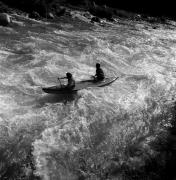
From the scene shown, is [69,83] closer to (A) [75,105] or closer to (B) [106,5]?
(A) [75,105]

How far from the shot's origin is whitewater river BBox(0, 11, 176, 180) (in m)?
7.66

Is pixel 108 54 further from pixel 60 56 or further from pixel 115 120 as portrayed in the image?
pixel 115 120

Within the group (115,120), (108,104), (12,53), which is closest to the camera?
(115,120)

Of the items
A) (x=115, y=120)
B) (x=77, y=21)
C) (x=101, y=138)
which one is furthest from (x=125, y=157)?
(x=77, y=21)

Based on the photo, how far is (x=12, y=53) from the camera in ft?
47.4

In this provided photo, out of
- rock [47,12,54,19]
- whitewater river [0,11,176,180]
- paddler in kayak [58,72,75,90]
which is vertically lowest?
whitewater river [0,11,176,180]

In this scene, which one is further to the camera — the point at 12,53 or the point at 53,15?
the point at 53,15

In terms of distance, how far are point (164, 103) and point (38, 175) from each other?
6492 millimetres

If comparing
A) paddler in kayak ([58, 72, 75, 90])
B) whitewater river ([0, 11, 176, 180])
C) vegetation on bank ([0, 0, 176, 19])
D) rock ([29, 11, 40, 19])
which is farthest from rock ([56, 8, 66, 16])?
paddler in kayak ([58, 72, 75, 90])

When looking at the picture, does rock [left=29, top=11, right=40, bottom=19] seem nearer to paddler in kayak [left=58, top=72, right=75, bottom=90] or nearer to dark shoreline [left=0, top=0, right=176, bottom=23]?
dark shoreline [left=0, top=0, right=176, bottom=23]

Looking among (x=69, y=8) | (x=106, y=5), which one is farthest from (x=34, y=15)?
(x=106, y=5)

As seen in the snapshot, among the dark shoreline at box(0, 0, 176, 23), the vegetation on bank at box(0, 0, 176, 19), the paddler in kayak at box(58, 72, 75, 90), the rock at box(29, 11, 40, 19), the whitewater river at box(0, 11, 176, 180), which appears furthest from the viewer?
the vegetation on bank at box(0, 0, 176, 19)

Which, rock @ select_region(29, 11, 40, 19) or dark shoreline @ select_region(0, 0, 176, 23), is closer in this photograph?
rock @ select_region(29, 11, 40, 19)

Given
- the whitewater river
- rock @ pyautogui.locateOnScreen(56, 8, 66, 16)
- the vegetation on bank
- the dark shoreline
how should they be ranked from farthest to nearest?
rock @ pyautogui.locateOnScreen(56, 8, 66, 16), the vegetation on bank, the dark shoreline, the whitewater river
